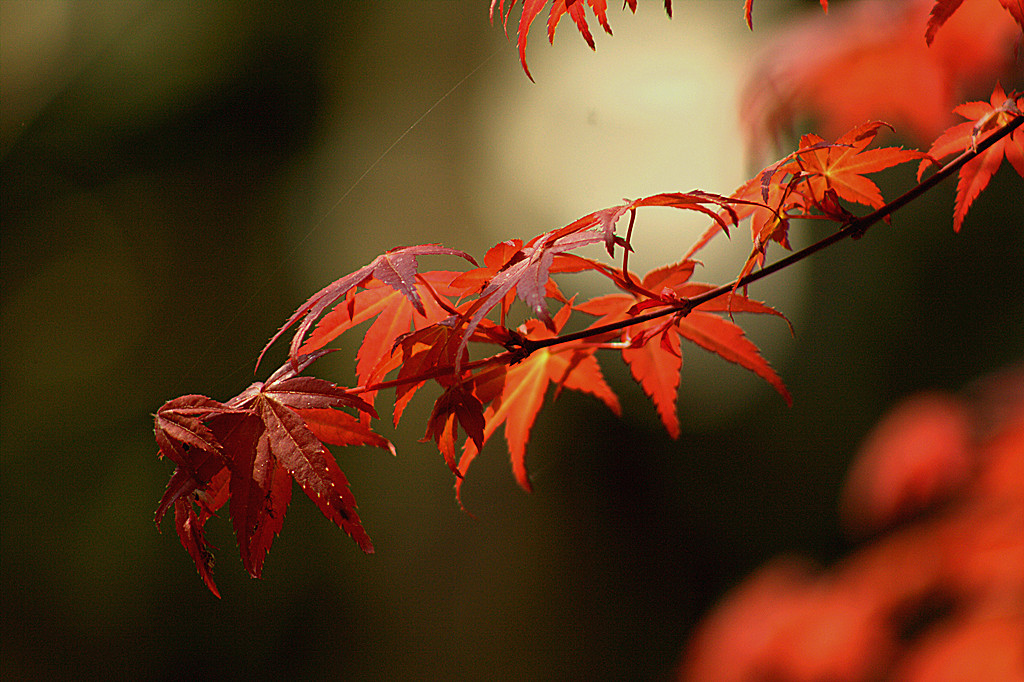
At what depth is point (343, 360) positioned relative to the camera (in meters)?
3.46

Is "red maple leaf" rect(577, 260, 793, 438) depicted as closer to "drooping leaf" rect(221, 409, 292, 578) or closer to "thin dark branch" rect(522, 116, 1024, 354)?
"thin dark branch" rect(522, 116, 1024, 354)

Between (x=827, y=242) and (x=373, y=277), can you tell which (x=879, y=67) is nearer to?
(x=827, y=242)

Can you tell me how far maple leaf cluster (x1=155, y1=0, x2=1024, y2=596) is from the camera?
1.44ft

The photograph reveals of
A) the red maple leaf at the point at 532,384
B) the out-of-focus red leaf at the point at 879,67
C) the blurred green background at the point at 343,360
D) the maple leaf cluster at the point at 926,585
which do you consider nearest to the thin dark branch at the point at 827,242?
the red maple leaf at the point at 532,384

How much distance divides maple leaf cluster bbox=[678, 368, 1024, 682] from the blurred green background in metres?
1.15

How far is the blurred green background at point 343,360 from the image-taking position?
2.94 m

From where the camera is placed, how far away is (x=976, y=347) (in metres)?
3.93

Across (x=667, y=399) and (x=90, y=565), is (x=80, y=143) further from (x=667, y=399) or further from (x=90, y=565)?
(x=667, y=399)

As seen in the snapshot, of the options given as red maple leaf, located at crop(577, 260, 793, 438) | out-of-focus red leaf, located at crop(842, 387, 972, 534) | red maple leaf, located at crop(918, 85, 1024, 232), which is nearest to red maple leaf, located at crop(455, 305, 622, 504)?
red maple leaf, located at crop(577, 260, 793, 438)

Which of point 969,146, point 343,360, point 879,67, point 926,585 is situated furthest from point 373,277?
point 343,360

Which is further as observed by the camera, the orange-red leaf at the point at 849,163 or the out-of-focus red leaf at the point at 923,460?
the out-of-focus red leaf at the point at 923,460

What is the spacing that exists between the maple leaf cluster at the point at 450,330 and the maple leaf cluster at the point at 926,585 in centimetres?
84

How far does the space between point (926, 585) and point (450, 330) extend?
4.11 feet

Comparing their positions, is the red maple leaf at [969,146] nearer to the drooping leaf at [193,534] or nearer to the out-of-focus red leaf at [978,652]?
the drooping leaf at [193,534]
